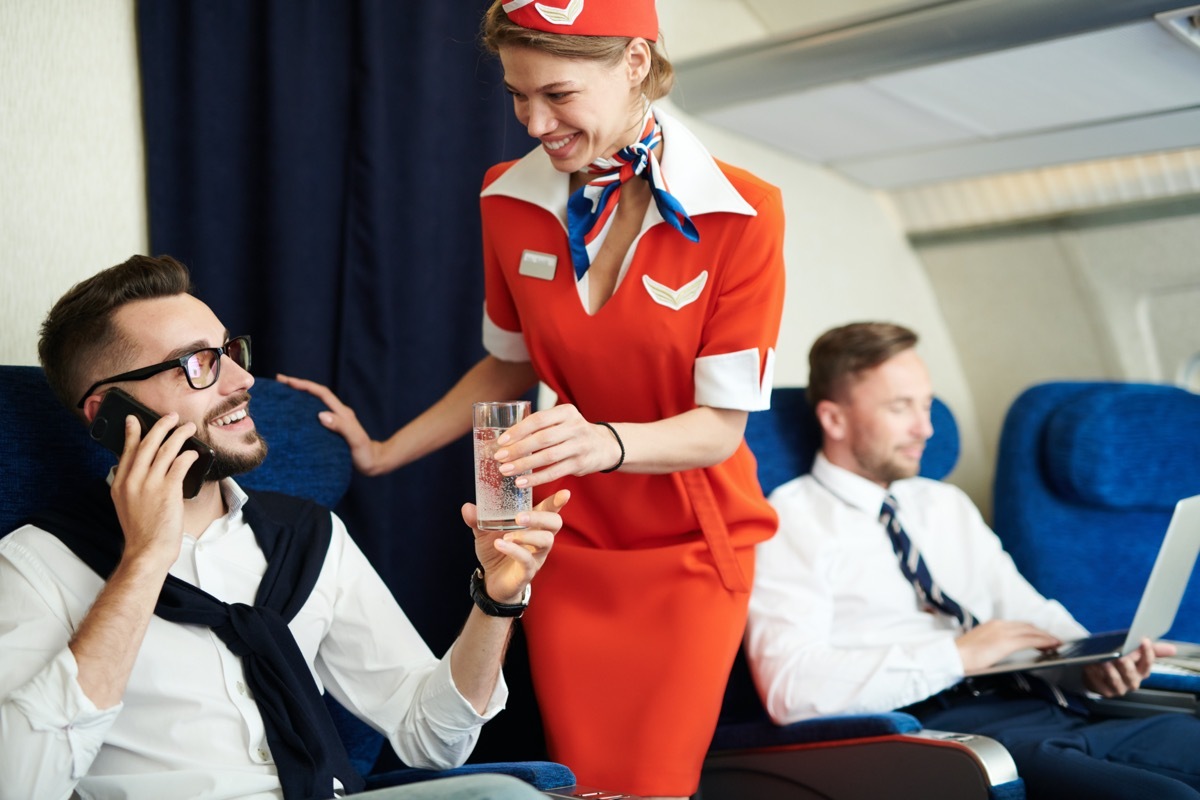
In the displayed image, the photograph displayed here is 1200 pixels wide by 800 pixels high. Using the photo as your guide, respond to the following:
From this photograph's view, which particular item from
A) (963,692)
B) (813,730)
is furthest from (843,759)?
(963,692)

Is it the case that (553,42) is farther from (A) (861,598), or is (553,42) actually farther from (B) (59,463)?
(A) (861,598)

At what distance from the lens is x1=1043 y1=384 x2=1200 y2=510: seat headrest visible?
3242mm

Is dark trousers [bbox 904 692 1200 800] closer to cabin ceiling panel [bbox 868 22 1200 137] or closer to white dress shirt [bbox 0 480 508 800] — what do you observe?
white dress shirt [bbox 0 480 508 800]

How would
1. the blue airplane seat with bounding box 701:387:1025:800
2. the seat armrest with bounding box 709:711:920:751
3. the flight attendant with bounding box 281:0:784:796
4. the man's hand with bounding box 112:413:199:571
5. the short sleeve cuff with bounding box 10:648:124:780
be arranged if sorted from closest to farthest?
the short sleeve cuff with bounding box 10:648:124:780
the man's hand with bounding box 112:413:199:571
the flight attendant with bounding box 281:0:784:796
the blue airplane seat with bounding box 701:387:1025:800
the seat armrest with bounding box 709:711:920:751

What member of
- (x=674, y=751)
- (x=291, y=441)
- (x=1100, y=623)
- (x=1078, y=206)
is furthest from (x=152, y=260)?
(x=1078, y=206)

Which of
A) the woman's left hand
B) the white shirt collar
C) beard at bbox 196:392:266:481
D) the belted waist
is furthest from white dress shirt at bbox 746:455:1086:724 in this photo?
beard at bbox 196:392:266:481

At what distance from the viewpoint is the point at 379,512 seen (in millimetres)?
2615

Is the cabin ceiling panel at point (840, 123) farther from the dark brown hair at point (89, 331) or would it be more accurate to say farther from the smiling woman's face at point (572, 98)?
the dark brown hair at point (89, 331)

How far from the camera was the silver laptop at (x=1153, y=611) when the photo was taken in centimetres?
244

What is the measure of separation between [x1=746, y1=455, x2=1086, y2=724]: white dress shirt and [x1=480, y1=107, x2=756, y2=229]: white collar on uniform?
0.86m

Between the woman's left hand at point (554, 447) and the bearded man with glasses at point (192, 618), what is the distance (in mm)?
59

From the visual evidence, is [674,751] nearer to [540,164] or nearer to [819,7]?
[540,164]

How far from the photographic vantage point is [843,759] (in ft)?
7.12

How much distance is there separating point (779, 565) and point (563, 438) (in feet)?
3.23
